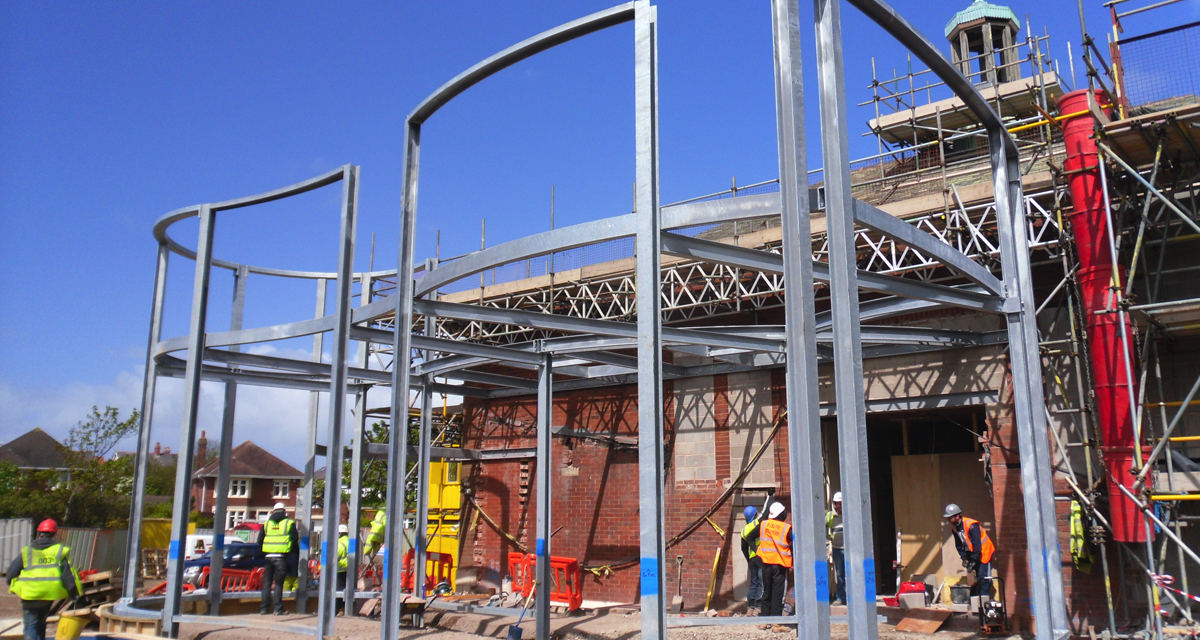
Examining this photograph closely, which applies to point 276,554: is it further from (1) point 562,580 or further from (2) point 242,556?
(1) point 562,580

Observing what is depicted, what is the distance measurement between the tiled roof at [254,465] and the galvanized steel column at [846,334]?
61130mm

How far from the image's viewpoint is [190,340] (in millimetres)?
11531

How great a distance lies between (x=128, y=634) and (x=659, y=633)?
759 centimetres

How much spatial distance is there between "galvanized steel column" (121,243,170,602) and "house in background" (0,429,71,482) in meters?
53.0

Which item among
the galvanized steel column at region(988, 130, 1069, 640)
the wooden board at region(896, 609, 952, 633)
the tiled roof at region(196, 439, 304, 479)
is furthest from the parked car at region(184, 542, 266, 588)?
the tiled roof at region(196, 439, 304, 479)

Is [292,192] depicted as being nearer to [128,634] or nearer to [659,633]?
[128,634]

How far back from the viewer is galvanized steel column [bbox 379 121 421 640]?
881cm

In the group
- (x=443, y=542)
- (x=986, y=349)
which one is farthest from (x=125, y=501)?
(x=986, y=349)

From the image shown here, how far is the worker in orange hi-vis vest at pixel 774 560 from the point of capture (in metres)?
12.0

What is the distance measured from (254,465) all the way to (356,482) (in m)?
58.8

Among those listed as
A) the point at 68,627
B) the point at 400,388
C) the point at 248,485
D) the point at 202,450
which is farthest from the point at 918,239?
the point at 202,450

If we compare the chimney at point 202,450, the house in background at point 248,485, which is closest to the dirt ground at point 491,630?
the house in background at point 248,485

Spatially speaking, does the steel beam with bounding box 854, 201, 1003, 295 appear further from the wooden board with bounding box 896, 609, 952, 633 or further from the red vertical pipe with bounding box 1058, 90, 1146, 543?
the wooden board with bounding box 896, 609, 952, 633

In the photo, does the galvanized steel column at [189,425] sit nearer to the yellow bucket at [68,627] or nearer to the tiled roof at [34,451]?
the yellow bucket at [68,627]
